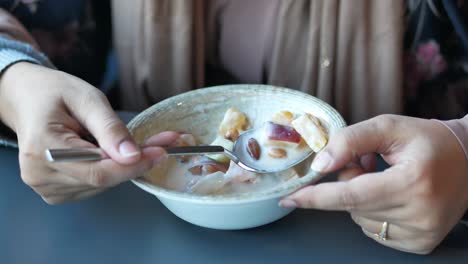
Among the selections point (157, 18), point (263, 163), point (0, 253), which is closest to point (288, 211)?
point (263, 163)

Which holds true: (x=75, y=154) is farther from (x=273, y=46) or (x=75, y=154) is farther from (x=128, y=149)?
(x=273, y=46)

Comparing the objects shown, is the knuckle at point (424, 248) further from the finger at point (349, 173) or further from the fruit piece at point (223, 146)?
the fruit piece at point (223, 146)

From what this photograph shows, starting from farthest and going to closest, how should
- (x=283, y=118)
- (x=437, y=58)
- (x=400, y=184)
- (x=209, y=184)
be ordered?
(x=437, y=58)
(x=283, y=118)
(x=209, y=184)
(x=400, y=184)

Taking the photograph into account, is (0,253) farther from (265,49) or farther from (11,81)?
(265,49)

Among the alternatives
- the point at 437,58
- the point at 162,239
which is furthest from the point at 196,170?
the point at 437,58

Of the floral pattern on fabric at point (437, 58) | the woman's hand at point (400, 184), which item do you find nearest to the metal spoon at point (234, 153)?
the woman's hand at point (400, 184)
